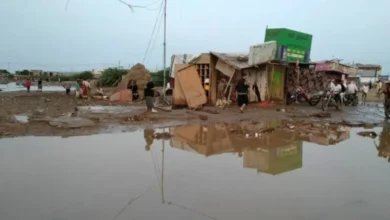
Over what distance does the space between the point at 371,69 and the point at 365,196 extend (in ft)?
193

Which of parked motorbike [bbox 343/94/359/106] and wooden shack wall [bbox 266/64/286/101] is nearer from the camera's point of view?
wooden shack wall [bbox 266/64/286/101]

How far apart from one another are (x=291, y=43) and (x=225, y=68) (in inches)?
174

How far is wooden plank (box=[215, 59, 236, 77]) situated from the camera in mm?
16266

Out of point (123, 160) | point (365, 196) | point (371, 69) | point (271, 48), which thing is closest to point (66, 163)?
point (123, 160)

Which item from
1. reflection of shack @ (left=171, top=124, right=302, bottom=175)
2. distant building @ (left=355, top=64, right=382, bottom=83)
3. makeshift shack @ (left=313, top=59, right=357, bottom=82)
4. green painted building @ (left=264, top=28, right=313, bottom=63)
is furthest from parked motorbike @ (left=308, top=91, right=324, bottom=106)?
distant building @ (left=355, top=64, right=382, bottom=83)

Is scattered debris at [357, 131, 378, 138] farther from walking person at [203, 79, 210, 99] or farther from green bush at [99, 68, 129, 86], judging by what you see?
green bush at [99, 68, 129, 86]

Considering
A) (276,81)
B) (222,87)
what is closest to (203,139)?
(222,87)

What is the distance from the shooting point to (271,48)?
1634cm

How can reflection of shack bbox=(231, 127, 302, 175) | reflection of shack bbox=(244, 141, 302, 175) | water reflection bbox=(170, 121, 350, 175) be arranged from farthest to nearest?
water reflection bbox=(170, 121, 350, 175)
reflection of shack bbox=(231, 127, 302, 175)
reflection of shack bbox=(244, 141, 302, 175)

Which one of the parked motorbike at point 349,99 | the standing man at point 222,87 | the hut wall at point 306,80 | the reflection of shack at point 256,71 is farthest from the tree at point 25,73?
the parked motorbike at point 349,99

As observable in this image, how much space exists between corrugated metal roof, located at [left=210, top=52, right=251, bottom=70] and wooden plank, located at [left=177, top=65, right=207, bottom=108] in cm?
159

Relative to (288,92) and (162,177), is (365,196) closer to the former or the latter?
(162,177)

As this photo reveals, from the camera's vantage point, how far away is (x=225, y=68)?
54.1 feet

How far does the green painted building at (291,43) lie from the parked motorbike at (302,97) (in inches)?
→ 74.2
